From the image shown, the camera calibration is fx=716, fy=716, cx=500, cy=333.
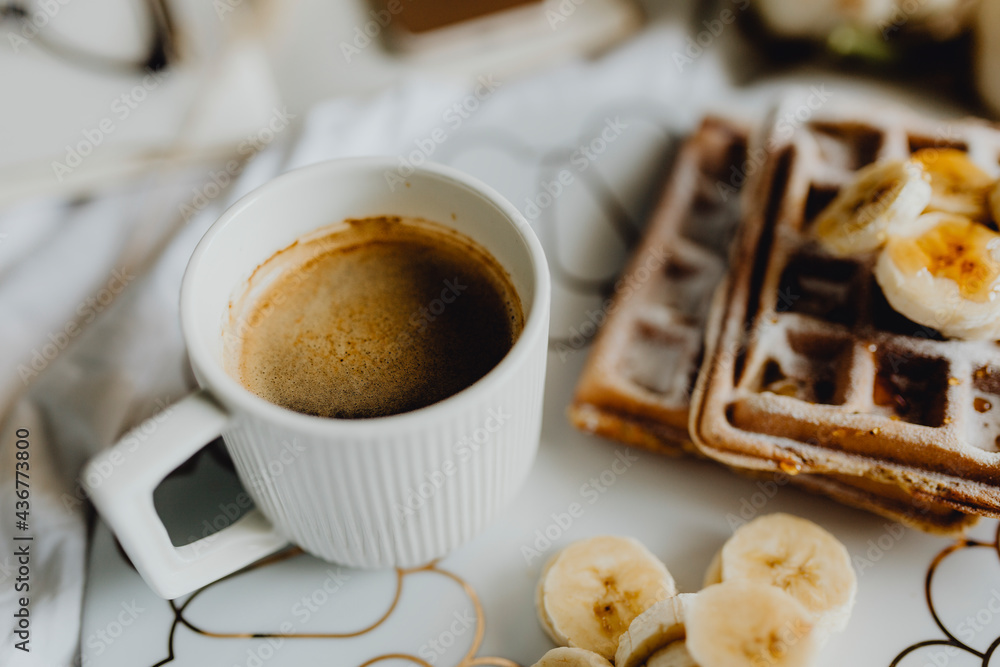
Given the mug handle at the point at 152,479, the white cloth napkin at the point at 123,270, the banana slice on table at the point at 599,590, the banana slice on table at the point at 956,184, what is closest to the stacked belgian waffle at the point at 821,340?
the banana slice on table at the point at 956,184

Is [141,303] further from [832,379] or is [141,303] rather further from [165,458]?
[832,379]

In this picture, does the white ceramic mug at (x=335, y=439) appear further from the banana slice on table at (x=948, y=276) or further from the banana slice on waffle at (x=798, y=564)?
the banana slice on table at (x=948, y=276)

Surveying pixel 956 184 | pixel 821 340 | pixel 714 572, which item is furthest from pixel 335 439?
pixel 956 184

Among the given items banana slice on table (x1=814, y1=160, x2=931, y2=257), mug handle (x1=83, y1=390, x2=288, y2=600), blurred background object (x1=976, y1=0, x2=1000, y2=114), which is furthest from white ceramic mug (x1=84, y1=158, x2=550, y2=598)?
blurred background object (x1=976, y1=0, x2=1000, y2=114)

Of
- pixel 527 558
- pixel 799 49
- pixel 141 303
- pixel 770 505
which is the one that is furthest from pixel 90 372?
pixel 799 49

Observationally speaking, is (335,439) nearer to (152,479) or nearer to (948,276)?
(152,479)

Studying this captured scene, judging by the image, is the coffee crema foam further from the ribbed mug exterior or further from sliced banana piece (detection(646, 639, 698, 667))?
sliced banana piece (detection(646, 639, 698, 667))
